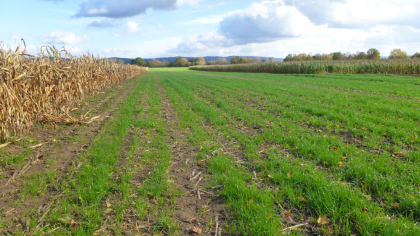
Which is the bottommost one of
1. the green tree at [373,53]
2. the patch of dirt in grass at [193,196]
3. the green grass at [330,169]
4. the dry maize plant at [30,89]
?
the patch of dirt in grass at [193,196]

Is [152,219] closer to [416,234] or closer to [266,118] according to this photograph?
[416,234]

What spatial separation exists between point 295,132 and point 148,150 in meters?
3.94

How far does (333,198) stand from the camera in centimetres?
330

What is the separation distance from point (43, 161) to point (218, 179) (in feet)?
12.1

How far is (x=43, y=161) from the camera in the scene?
16.1ft

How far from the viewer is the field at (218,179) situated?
2.99m

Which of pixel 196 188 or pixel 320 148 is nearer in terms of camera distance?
pixel 196 188

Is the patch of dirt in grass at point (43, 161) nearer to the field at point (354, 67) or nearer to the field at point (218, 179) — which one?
the field at point (218, 179)

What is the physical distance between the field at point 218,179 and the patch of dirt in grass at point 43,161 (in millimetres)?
20

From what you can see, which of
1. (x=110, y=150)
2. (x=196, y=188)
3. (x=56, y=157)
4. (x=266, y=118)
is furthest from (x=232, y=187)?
(x=266, y=118)

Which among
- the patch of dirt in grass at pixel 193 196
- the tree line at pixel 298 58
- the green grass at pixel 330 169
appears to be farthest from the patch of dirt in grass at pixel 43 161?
the tree line at pixel 298 58

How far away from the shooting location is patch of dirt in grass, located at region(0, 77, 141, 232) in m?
3.42

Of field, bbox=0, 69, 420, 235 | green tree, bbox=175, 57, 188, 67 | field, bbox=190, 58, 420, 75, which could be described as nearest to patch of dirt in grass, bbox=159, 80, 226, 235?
field, bbox=0, 69, 420, 235

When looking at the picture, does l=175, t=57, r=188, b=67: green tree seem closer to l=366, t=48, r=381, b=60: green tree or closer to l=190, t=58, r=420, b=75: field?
l=190, t=58, r=420, b=75: field
